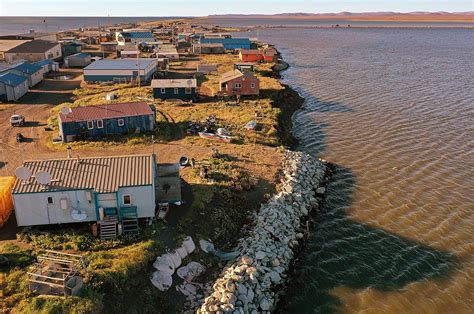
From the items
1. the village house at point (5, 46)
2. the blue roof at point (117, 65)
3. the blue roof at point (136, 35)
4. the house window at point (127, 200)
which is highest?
the blue roof at point (136, 35)

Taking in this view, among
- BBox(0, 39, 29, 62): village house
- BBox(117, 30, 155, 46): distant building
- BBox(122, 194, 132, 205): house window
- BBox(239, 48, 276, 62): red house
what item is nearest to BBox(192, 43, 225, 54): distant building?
BBox(239, 48, 276, 62): red house

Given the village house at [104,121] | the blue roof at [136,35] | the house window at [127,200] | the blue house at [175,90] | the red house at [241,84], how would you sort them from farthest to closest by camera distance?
the blue roof at [136,35]
the red house at [241,84]
the blue house at [175,90]
the village house at [104,121]
the house window at [127,200]

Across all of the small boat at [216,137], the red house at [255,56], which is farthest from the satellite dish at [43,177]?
the red house at [255,56]

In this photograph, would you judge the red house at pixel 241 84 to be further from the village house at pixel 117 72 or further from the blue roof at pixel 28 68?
the blue roof at pixel 28 68

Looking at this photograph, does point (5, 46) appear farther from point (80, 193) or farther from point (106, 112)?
point (80, 193)

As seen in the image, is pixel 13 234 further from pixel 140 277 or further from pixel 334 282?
pixel 334 282

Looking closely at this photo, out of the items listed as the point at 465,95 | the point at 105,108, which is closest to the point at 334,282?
the point at 105,108

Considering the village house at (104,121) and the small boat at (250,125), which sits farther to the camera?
the small boat at (250,125)

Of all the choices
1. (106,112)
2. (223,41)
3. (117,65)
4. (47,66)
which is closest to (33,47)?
(47,66)
